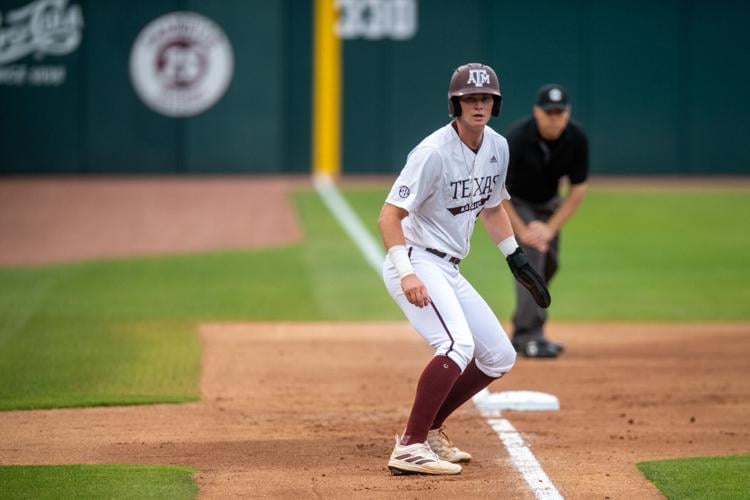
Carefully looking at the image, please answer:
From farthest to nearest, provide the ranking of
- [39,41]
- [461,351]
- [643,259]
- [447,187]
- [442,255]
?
1. [39,41]
2. [643,259]
3. [442,255]
4. [447,187]
5. [461,351]

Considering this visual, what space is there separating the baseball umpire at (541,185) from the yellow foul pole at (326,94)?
585 inches

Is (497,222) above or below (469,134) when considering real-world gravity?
below

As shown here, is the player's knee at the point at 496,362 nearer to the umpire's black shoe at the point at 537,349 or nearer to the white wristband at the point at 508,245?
the white wristband at the point at 508,245

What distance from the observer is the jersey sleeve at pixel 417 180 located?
6.29m

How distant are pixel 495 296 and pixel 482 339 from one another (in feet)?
21.7

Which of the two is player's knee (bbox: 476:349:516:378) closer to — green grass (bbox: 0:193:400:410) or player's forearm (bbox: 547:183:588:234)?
green grass (bbox: 0:193:400:410)

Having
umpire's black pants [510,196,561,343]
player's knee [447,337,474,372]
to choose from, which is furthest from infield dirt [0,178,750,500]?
player's knee [447,337,474,372]

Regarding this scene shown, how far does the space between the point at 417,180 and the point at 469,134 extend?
1.28ft

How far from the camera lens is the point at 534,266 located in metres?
9.80

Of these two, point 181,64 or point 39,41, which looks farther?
point 181,64

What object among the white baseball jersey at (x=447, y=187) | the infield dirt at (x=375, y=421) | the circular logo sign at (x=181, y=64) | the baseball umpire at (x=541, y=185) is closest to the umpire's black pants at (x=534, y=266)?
the baseball umpire at (x=541, y=185)

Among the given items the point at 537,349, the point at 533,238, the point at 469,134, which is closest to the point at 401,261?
the point at 469,134

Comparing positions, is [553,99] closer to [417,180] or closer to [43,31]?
[417,180]

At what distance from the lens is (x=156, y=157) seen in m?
24.2
